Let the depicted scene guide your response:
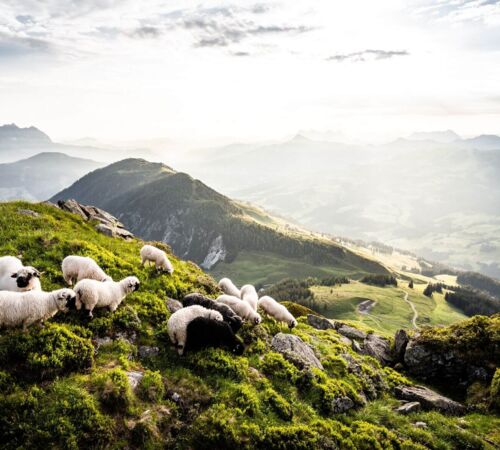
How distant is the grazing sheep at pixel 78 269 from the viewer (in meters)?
18.0

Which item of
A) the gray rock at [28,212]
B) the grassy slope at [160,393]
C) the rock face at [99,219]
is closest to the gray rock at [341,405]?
the grassy slope at [160,393]

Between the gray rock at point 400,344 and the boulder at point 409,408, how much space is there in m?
9.28

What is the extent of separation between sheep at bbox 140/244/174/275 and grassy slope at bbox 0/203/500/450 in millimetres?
1322

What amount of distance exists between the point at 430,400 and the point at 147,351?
17.0m

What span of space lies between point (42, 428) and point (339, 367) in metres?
16.3

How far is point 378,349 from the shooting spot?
30.0 metres

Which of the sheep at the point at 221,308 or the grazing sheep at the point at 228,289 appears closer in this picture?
the sheep at the point at 221,308

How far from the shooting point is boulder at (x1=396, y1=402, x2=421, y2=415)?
19234 mm

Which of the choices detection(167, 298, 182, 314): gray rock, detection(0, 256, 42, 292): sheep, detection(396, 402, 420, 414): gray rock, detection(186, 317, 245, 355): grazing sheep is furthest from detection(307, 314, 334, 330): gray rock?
detection(0, 256, 42, 292): sheep

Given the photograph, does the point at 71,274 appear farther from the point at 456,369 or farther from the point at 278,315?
the point at 456,369

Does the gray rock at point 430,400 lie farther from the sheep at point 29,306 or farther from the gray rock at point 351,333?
the sheep at point 29,306

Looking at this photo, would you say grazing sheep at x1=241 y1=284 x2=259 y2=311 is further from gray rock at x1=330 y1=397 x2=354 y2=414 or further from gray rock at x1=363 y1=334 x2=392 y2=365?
gray rock at x1=363 y1=334 x2=392 y2=365

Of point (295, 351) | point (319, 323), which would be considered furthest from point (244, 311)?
point (319, 323)

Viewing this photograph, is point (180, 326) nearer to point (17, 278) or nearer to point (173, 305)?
point (173, 305)
